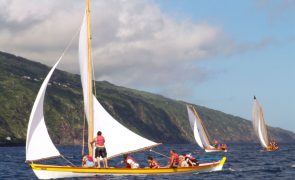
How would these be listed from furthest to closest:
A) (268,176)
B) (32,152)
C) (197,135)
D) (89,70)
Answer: (197,135)
(268,176)
(89,70)
(32,152)

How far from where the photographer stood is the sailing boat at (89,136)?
39094mm

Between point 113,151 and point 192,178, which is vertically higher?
point 113,151

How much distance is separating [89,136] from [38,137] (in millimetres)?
4361

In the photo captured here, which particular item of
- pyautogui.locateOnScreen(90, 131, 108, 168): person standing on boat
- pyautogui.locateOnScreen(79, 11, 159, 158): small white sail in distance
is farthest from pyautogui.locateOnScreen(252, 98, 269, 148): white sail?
pyautogui.locateOnScreen(90, 131, 108, 168): person standing on boat

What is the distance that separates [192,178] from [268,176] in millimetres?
9864

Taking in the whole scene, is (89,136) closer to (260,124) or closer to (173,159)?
(173,159)

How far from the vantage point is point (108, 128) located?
43.6 metres

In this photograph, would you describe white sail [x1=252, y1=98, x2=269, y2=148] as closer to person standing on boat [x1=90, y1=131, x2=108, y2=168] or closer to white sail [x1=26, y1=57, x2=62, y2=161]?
person standing on boat [x1=90, y1=131, x2=108, y2=168]

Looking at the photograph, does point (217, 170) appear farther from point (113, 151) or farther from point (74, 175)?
point (74, 175)

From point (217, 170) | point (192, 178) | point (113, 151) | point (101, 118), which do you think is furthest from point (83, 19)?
point (217, 170)

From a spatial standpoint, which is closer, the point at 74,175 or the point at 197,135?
the point at 74,175

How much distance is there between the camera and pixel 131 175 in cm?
4325

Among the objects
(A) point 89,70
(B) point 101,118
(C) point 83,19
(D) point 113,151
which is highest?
(C) point 83,19

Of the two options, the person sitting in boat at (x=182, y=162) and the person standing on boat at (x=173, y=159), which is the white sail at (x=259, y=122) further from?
the person standing on boat at (x=173, y=159)
